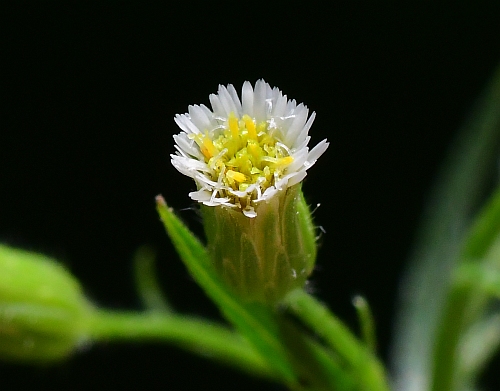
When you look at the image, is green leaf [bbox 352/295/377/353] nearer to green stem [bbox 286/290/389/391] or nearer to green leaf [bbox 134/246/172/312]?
green stem [bbox 286/290/389/391]

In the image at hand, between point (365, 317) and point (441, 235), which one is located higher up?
point (441, 235)

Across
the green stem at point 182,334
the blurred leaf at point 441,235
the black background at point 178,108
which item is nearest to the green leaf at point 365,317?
the green stem at point 182,334

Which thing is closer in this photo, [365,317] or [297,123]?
[297,123]

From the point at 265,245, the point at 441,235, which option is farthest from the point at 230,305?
the point at 441,235

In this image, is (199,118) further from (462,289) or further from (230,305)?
(462,289)

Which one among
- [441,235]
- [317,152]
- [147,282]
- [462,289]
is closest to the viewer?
[317,152]

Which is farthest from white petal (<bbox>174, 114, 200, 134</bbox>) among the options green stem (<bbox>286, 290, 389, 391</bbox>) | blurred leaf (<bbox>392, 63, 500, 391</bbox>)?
blurred leaf (<bbox>392, 63, 500, 391</bbox>)
